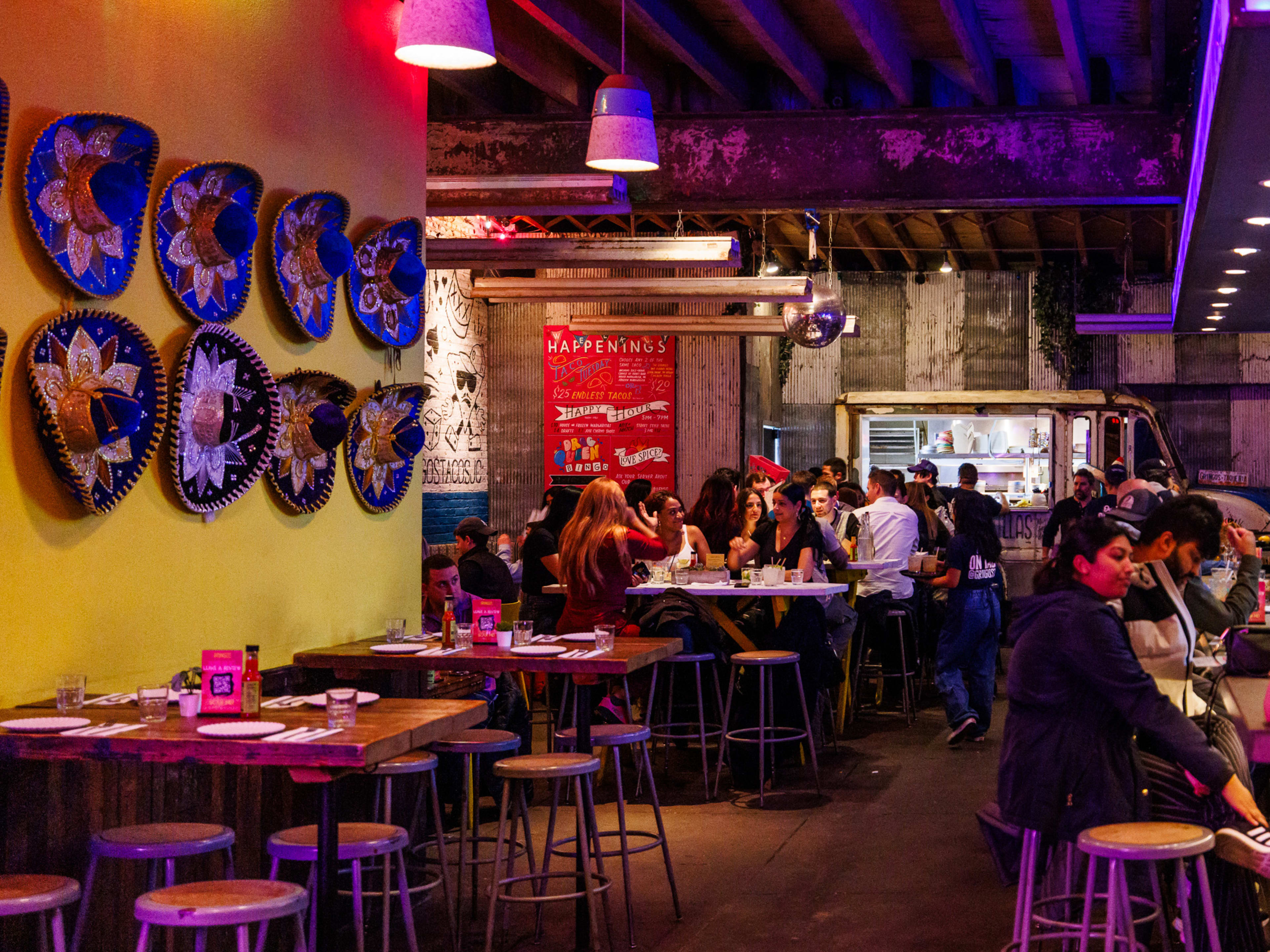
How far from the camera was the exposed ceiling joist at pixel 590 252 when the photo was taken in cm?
911

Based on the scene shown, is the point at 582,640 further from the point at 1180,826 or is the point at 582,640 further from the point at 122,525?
the point at 1180,826

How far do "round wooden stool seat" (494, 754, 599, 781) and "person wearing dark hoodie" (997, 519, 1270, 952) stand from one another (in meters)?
1.37

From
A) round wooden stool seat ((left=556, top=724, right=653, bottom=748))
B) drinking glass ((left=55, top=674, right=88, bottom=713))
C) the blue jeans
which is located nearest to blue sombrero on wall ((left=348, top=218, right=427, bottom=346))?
round wooden stool seat ((left=556, top=724, right=653, bottom=748))

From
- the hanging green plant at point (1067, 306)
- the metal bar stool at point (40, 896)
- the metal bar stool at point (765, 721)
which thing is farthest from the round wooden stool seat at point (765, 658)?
the hanging green plant at point (1067, 306)

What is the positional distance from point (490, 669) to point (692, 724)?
2.68m

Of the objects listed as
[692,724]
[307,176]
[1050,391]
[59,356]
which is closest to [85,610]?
[59,356]

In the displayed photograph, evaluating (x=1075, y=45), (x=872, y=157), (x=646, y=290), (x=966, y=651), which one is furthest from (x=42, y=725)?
(x=646, y=290)

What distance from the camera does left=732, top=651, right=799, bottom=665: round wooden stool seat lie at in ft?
22.5

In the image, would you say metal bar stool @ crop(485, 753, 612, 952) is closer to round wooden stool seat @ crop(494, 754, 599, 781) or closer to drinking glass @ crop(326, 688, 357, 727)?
round wooden stool seat @ crop(494, 754, 599, 781)

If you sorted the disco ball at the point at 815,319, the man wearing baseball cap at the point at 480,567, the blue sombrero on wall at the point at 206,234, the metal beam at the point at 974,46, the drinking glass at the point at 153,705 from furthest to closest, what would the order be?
the disco ball at the point at 815,319, the man wearing baseball cap at the point at 480,567, the metal beam at the point at 974,46, the blue sombrero on wall at the point at 206,234, the drinking glass at the point at 153,705

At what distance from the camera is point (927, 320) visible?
15.6 m

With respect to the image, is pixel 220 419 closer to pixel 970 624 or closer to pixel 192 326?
pixel 192 326

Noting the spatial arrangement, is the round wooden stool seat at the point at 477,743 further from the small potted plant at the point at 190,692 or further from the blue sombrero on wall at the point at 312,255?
the blue sombrero on wall at the point at 312,255

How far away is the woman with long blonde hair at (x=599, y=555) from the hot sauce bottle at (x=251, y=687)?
2.91m
